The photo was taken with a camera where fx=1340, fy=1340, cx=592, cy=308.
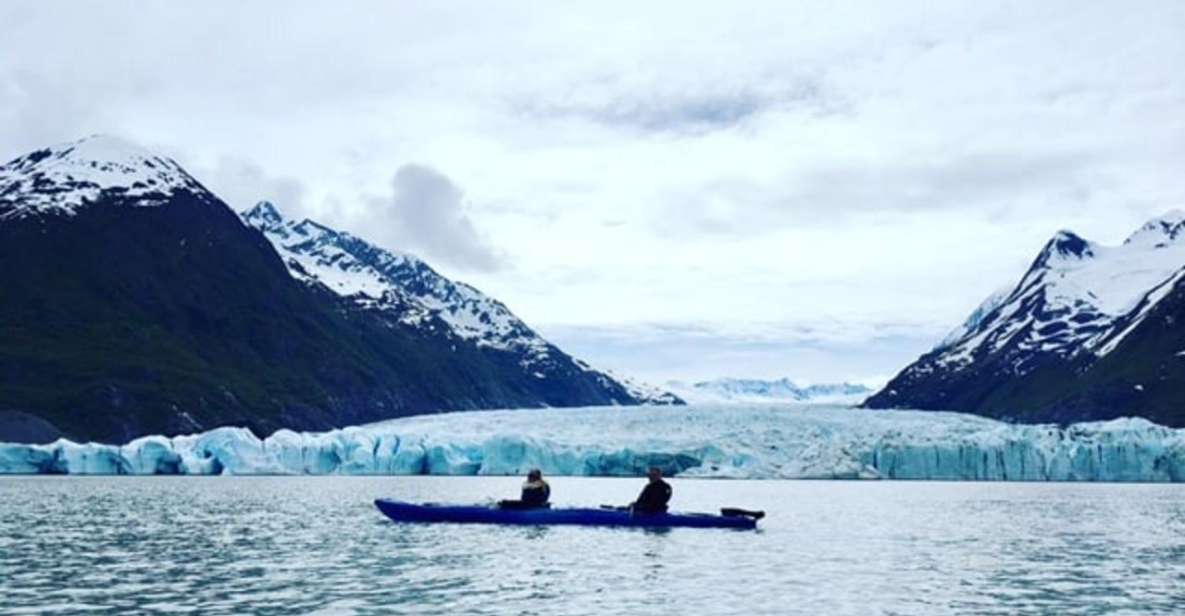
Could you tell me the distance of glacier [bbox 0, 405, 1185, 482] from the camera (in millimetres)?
106625

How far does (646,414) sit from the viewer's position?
11938cm

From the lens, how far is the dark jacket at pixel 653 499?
2034 inches

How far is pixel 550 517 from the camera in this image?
172 ft

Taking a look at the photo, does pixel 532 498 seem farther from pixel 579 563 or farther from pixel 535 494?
pixel 579 563

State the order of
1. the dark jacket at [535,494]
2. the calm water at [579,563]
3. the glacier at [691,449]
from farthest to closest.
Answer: the glacier at [691,449] < the dark jacket at [535,494] < the calm water at [579,563]

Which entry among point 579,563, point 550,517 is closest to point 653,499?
point 550,517

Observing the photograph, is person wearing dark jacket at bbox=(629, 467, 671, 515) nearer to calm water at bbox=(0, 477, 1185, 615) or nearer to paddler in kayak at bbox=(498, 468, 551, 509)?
calm water at bbox=(0, 477, 1185, 615)

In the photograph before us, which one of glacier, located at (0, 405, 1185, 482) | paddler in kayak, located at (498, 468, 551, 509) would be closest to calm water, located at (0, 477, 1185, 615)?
paddler in kayak, located at (498, 468, 551, 509)

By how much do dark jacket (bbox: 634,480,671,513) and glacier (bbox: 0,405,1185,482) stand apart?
52.7 metres

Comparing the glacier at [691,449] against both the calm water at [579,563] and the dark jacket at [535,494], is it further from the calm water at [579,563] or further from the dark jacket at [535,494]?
the dark jacket at [535,494]

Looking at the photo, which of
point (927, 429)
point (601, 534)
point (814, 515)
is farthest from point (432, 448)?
point (601, 534)

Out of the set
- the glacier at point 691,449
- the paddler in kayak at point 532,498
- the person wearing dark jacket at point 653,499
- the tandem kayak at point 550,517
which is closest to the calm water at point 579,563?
the tandem kayak at point 550,517

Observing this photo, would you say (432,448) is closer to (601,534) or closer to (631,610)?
(601,534)

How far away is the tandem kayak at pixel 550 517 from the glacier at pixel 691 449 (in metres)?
52.4
